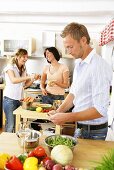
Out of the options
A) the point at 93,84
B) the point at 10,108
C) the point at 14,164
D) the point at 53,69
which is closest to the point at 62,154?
the point at 14,164

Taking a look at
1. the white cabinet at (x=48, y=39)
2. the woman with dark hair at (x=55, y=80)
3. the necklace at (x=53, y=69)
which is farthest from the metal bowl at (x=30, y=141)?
the white cabinet at (x=48, y=39)

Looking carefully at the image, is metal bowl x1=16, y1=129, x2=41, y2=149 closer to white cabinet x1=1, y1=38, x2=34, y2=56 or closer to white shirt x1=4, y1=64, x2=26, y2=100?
white shirt x1=4, y1=64, x2=26, y2=100

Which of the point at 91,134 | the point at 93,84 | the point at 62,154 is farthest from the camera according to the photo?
the point at 91,134

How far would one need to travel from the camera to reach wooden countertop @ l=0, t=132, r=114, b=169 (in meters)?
1.48

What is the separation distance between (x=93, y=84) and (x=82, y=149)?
0.46m

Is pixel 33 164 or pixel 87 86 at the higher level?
pixel 87 86

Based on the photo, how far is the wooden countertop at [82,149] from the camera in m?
1.48

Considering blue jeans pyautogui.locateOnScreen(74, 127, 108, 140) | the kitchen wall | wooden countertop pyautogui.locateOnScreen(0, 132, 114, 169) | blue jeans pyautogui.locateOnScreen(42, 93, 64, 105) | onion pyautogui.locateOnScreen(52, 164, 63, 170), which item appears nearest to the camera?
onion pyautogui.locateOnScreen(52, 164, 63, 170)

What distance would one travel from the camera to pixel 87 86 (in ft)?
6.16

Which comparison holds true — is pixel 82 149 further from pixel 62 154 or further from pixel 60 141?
pixel 62 154

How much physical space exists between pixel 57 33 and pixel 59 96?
2120 mm

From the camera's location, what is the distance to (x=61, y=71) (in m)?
3.71

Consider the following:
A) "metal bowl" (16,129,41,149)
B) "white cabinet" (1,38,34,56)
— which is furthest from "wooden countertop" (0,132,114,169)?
"white cabinet" (1,38,34,56)

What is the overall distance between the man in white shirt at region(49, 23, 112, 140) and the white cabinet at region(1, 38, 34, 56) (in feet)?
11.2
